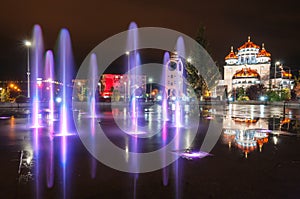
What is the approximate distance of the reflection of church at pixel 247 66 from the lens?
109562 mm

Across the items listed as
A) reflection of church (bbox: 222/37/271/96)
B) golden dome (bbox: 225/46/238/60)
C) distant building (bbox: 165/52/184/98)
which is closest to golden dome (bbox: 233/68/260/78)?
reflection of church (bbox: 222/37/271/96)

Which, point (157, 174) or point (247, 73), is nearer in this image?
point (157, 174)

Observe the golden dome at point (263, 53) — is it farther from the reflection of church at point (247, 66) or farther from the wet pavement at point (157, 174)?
the wet pavement at point (157, 174)

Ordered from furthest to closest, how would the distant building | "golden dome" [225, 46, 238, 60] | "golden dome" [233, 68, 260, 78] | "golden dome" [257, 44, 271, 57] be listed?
"golden dome" [225, 46, 238, 60] < "golden dome" [257, 44, 271, 57] < "golden dome" [233, 68, 260, 78] < the distant building

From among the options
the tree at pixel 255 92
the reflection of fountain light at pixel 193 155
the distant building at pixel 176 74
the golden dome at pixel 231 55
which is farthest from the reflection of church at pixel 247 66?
the reflection of fountain light at pixel 193 155

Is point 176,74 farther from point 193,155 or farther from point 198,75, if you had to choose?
point 193,155

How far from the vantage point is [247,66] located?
390 ft

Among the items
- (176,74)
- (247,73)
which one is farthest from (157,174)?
(247,73)

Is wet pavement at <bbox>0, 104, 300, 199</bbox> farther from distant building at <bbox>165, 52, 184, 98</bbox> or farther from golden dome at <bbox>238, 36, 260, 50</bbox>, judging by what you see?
golden dome at <bbox>238, 36, 260, 50</bbox>

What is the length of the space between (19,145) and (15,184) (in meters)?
4.01

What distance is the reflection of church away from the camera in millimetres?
109562

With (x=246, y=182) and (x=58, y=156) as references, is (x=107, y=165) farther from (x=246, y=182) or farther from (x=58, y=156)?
(x=246, y=182)

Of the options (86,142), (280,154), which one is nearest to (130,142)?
(86,142)

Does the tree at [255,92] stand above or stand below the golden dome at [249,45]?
below
